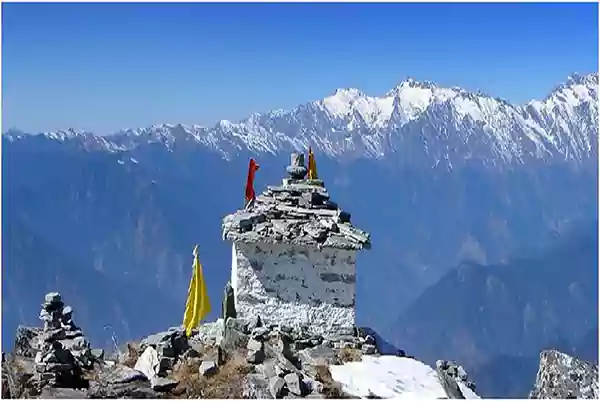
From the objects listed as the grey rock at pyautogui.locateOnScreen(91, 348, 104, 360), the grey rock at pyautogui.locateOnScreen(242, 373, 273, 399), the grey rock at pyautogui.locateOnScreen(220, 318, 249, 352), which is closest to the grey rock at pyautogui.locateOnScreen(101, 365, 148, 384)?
the grey rock at pyautogui.locateOnScreen(242, 373, 273, 399)

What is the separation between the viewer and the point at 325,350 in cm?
2380

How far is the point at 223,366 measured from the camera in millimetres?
21547

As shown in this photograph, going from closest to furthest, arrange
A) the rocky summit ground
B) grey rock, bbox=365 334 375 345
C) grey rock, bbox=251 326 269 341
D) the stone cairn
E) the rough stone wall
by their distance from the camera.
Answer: the rocky summit ground, the stone cairn, grey rock, bbox=251 326 269 341, grey rock, bbox=365 334 375 345, the rough stone wall

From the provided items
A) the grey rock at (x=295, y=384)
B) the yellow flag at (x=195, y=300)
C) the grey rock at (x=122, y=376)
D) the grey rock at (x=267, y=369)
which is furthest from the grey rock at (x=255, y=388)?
the yellow flag at (x=195, y=300)

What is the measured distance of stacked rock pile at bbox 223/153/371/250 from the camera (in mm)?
25188

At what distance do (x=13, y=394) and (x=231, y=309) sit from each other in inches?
292

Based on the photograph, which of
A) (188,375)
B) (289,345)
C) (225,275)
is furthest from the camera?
(225,275)

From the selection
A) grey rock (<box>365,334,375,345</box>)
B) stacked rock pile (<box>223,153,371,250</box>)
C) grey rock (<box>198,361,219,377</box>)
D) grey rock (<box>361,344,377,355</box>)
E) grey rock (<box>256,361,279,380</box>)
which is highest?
stacked rock pile (<box>223,153,371,250</box>)

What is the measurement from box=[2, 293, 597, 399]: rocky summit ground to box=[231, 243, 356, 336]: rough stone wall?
0.41 m

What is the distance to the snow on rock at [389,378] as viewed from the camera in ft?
68.5

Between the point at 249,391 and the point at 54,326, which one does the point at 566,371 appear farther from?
the point at 54,326

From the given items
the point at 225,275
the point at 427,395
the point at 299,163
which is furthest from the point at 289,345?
the point at 225,275

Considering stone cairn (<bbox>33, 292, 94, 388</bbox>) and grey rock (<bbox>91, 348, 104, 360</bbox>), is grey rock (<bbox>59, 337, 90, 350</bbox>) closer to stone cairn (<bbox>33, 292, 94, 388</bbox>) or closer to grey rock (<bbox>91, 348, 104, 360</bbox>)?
stone cairn (<bbox>33, 292, 94, 388</bbox>)

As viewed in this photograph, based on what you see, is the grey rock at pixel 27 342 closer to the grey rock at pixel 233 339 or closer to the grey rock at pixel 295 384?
the grey rock at pixel 233 339
